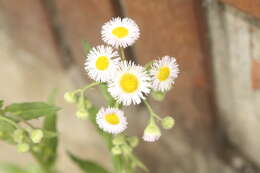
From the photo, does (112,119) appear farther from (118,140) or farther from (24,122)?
(24,122)

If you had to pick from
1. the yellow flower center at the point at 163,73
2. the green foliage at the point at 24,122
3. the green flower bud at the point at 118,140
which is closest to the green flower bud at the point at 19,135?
the green foliage at the point at 24,122

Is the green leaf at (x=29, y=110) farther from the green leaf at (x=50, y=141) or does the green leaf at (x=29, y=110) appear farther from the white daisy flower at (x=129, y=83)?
the white daisy flower at (x=129, y=83)

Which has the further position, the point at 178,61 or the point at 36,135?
the point at 178,61

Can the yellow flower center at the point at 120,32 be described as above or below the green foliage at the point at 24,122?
above

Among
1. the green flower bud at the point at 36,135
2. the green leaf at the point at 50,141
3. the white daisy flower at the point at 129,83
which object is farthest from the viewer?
the green leaf at the point at 50,141

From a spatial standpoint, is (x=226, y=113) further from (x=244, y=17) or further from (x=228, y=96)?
(x=244, y=17)

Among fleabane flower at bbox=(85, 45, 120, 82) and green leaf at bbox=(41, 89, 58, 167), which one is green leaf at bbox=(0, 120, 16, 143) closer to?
green leaf at bbox=(41, 89, 58, 167)

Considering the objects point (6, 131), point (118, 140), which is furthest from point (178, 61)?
point (6, 131)
